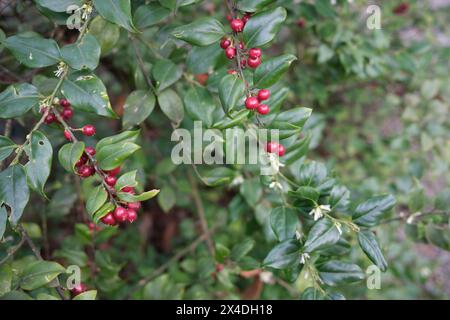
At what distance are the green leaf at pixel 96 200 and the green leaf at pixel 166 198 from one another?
26.1 inches

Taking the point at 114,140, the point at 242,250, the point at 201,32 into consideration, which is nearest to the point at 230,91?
the point at 201,32

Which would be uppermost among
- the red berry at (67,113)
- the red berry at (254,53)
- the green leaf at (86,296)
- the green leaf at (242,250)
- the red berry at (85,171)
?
the red berry at (254,53)

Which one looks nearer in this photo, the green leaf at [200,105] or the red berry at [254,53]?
the red berry at [254,53]

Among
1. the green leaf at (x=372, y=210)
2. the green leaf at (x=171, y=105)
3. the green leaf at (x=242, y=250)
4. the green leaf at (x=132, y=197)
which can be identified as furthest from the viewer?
the green leaf at (x=242, y=250)

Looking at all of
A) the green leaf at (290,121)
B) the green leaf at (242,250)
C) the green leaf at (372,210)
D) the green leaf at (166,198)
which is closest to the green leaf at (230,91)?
the green leaf at (290,121)

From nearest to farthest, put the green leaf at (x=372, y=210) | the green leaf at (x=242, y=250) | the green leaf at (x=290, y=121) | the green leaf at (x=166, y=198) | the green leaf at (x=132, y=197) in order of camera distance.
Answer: the green leaf at (x=132, y=197)
the green leaf at (x=290, y=121)
the green leaf at (x=372, y=210)
the green leaf at (x=242, y=250)
the green leaf at (x=166, y=198)

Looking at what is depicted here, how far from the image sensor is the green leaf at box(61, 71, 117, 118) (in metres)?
0.95

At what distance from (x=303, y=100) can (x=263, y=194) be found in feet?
2.29

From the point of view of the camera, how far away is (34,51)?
99 cm

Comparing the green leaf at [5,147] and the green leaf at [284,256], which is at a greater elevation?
the green leaf at [5,147]

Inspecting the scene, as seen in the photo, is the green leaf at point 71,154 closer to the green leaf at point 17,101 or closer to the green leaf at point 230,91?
the green leaf at point 17,101

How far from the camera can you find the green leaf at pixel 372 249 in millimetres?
1018
